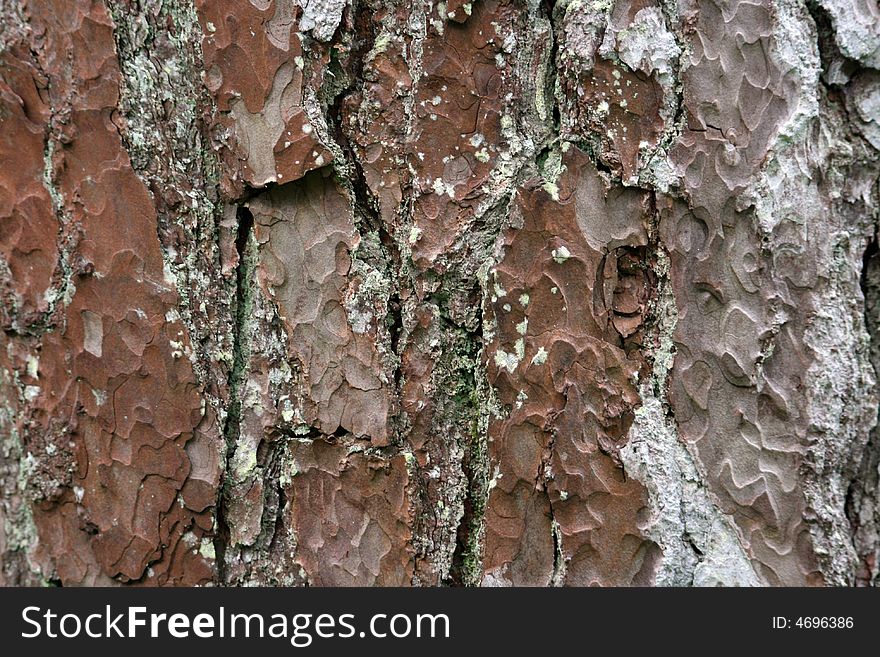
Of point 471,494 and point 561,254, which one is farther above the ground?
point 561,254

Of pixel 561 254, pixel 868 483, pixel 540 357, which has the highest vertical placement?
pixel 561 254

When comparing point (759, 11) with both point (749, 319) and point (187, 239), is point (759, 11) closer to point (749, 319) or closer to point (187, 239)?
point (749, 319)

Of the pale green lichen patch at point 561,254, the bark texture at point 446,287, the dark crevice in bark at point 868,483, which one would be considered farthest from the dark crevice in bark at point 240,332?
the dark crevice in bark at point 868,483

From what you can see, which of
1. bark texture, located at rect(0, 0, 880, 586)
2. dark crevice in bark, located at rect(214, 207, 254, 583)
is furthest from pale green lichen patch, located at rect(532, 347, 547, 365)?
dark crevice in bark, located at rect(214, 207, 254, 583)

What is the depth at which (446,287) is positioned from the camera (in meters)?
0.83

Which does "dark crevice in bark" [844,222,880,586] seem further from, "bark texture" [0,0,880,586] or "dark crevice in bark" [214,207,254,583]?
"dark crevice in bark" [214,207,254,583]

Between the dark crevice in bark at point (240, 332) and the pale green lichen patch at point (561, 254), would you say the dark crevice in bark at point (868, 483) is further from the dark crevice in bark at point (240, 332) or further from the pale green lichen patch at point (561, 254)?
the dark crevice in bark at point (240, 332)

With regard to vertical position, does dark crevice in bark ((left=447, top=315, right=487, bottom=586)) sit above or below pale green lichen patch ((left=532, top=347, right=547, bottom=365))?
below

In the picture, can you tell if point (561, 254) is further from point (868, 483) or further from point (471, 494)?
point (868, 483)

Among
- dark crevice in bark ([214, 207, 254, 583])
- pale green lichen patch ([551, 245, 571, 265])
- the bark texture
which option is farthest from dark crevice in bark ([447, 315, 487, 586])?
dark crevice in bark ([214, 207, 254, 583])

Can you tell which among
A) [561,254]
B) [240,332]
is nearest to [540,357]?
[561,254]

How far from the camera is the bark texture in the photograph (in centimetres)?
78

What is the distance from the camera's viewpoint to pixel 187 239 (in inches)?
32.7

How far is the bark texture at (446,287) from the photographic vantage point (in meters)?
0.78
